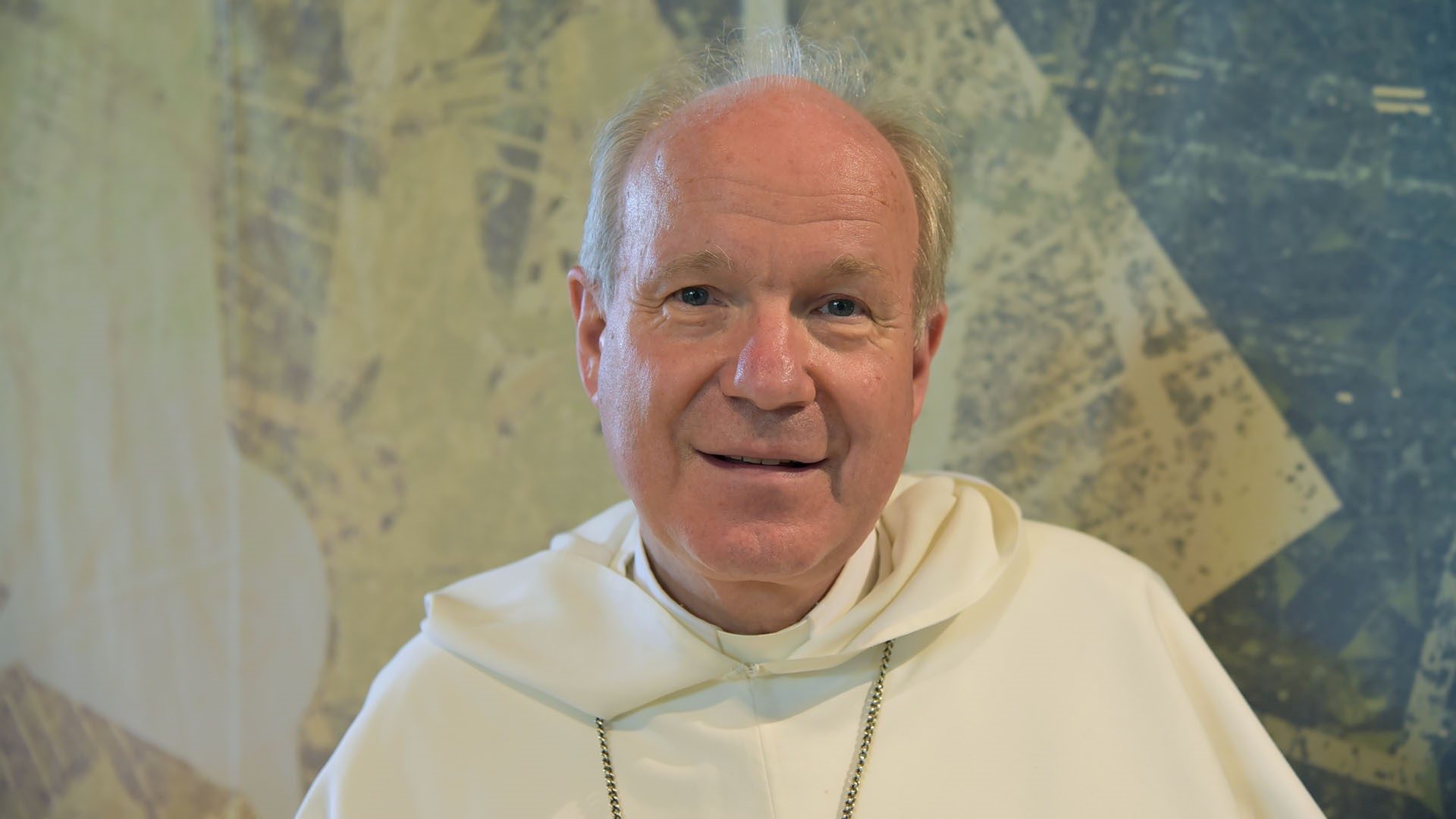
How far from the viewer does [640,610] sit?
206 centimetres

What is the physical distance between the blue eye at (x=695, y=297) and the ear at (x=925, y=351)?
0.43 metres

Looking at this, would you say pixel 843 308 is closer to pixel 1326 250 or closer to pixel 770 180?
pixel 770 180

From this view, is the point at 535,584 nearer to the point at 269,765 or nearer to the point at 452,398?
the point at 452,398

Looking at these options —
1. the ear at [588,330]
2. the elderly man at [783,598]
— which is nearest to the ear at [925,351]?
the elderly man at [783,598]

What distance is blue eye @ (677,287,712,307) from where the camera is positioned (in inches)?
72.9

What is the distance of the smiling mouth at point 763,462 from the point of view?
180 centimetres

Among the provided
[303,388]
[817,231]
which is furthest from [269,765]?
[817,231]

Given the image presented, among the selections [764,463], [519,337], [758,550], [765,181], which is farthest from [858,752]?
[519,337]

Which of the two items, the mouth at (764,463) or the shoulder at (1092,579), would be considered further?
the shoulder at (1092,579)

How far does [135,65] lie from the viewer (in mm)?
3027

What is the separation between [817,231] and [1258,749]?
122 centimetres

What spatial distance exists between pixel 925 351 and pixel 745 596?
564mm

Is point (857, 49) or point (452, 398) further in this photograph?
point (452, 398)

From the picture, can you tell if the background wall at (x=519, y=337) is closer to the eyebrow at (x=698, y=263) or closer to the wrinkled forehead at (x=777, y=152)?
the wrinkled forehead at (x=777, y=152)
